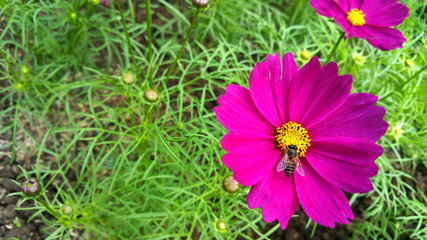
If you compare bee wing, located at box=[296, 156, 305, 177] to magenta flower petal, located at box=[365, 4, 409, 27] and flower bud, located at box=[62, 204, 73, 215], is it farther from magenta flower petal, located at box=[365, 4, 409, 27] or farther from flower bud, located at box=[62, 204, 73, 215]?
flower bud, located at box=[62, 204, 73, 215]

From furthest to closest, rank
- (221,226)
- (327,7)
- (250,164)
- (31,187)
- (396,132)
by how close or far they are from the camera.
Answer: (396,132), (221,226), (327,7), (31,187), (250,164)

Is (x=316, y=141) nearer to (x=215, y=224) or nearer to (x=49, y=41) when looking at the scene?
(x=215, y=224)

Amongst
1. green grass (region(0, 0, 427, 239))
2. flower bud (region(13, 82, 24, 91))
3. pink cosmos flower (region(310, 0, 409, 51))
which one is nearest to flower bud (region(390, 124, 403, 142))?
green grass (region(0, 0, 427, 239))

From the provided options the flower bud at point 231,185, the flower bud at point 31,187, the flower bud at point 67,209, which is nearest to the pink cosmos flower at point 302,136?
the flower bud at point 231,185

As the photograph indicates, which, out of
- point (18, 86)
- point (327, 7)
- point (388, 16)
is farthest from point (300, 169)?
point (18, 86)

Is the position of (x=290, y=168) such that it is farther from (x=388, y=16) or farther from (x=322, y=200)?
(x=388, y=16)

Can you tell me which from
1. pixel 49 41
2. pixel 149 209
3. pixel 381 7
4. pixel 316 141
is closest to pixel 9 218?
pixel 149 209
